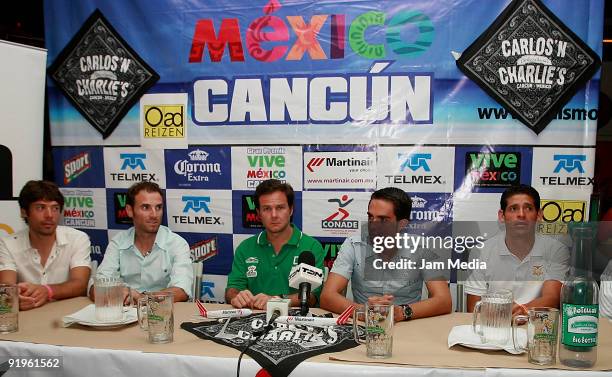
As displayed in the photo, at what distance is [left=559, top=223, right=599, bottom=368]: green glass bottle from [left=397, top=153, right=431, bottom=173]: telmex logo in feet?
5.49

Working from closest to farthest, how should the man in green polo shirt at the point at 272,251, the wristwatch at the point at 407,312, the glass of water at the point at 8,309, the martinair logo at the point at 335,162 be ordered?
the glass of water at the point at 8,309
the wristwatch at the point at 407,312
the man in green polo shirt at the point at 272,251
the martinair logo at the point at 335,162

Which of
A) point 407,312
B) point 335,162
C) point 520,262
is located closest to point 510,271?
point 520,262

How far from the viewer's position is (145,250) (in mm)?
2660

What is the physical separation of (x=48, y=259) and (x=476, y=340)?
214cm

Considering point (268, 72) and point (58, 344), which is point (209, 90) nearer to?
point (268, 72)

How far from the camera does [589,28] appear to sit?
2.90 metres

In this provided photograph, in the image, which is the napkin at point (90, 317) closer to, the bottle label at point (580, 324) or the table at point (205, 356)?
the table at point (205, 356)

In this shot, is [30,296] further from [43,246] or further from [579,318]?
[579,318]

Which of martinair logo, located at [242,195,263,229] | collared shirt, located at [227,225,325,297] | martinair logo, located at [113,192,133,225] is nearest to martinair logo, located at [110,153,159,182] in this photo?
martinair logo, located at [113,192,133,225]

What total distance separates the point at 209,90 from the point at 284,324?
6.72 feet

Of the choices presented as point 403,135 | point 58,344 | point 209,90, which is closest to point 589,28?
point 403,135

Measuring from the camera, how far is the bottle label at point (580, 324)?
1370 millimetres

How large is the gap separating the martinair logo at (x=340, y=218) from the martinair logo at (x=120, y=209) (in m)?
1.42

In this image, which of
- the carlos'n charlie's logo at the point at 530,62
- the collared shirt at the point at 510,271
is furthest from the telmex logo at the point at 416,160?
the collared shirt at the point at 510,271
